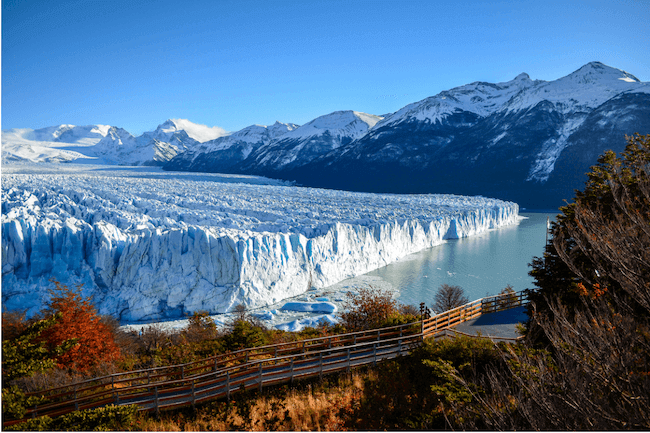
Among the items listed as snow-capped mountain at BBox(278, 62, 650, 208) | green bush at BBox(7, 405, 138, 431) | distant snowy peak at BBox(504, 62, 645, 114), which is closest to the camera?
green bush at BBox(7, 405, 138, 431)

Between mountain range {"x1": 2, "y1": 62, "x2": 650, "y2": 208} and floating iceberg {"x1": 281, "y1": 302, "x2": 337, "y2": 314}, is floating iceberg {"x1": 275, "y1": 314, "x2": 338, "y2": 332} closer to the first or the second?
floating iceberg {"x1": 281, "y1": 302, "x2": 337, "y2": 314}

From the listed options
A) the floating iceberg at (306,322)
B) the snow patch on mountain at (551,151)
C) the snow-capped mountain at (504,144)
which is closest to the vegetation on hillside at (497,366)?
the floating iceberg at (306,322)

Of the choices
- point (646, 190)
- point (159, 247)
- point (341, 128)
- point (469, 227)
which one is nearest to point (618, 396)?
point (646, 190)

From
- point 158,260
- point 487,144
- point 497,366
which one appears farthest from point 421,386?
point 487,144

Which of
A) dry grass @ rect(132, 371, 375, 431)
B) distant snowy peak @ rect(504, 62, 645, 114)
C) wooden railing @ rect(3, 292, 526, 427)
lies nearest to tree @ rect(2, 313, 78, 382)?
wooden railing @ rect(3, 292, 526, 427)

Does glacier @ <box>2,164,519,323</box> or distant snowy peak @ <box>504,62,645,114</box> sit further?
distant snowy peak @ <box>504,62,645,114</box>

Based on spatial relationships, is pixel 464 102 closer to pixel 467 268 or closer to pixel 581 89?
pixel 581 89

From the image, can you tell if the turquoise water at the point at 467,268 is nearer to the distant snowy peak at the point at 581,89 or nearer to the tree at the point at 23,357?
the tree at the point at 23,357
